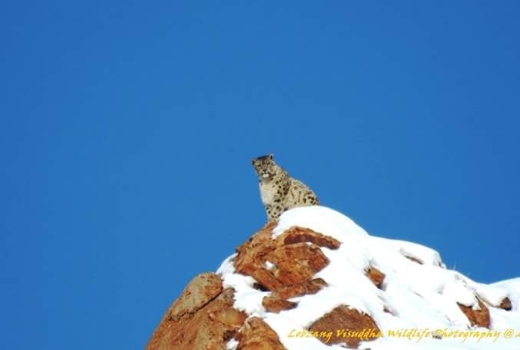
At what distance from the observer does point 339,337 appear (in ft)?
41.0

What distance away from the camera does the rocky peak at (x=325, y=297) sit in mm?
12602

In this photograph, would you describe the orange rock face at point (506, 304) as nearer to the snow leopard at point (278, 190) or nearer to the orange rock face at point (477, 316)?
the orange rock face at point (477, 316)

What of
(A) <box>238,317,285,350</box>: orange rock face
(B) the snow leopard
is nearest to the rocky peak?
(A) <box>238,317,285,350</box>: orange rock face

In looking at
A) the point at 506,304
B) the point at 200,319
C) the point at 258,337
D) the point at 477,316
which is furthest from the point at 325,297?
the point at 506,304

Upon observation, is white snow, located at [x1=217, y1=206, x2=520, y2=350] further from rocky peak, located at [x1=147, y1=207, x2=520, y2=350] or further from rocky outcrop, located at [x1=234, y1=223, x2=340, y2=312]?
rocky outcrop, located at [x1=234, y1=223, x2=340, y2=312]

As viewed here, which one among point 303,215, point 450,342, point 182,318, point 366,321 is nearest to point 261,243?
point 303,215

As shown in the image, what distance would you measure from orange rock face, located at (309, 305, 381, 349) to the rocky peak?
0.02 m

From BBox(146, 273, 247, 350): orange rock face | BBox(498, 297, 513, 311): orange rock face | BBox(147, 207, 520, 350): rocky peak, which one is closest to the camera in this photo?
BBox(147, 207, 520, 350): rocky peak

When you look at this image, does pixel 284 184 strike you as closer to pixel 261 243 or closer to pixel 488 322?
pixel 261 243

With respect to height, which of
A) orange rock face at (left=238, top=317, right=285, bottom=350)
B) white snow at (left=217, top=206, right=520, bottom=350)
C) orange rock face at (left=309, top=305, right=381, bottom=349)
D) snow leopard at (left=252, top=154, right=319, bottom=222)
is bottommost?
orange rock face at (left=238, top=317, right=285, bottom=350)

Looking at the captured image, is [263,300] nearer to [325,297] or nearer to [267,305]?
[267,305]

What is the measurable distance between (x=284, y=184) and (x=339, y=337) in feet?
24.0

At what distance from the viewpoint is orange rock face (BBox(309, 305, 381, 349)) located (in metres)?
12.5

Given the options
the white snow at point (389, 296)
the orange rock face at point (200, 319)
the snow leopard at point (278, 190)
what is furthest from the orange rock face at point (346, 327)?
the snow leopard at point (278, 190)
